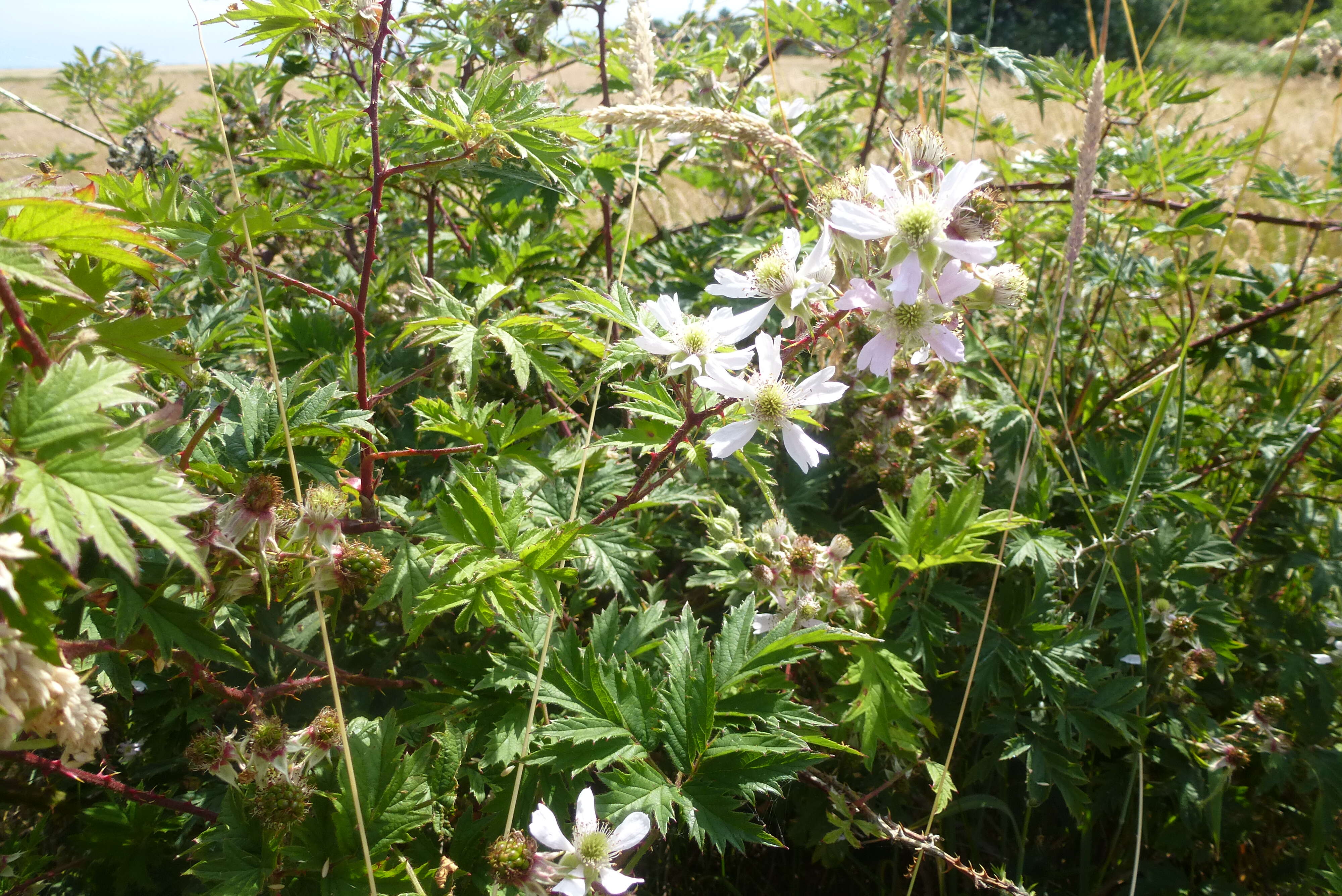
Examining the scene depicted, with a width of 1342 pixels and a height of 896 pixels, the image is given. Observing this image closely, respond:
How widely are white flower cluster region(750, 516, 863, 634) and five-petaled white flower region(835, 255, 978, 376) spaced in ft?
1.69

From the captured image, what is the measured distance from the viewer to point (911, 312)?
4.47 ft

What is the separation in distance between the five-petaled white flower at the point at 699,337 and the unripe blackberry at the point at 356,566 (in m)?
0.65

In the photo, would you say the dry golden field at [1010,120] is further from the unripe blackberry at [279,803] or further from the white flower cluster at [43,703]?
the unripe blackberry at [279,803]

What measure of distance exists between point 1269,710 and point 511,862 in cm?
197

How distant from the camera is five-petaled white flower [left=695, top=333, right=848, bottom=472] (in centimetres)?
142

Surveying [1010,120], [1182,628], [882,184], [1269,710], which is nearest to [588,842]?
[882,184]

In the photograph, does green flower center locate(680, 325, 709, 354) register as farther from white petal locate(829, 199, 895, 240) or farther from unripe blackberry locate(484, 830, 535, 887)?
unripe blackberry locate(484, 830, 535, 887)

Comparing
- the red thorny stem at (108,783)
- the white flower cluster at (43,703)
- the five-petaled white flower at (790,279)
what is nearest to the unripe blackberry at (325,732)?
the red thorny stem at (108,783)

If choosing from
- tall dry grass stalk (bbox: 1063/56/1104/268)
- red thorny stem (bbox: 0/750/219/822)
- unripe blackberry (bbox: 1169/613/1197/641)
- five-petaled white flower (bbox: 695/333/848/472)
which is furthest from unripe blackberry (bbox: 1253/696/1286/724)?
red thorny stem (bbox: 0/750/219/822)

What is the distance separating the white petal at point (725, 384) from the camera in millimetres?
1360

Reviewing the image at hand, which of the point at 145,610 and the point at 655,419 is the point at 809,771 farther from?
the point at 145,610

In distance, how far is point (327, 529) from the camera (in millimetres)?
1396

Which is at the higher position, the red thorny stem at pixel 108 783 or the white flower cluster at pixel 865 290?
the white flower cluster at pixel 865 290

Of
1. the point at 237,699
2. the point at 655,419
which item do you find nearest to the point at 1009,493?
the point at 655,419
